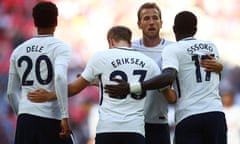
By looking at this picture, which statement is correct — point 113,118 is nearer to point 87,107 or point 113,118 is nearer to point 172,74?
point 172,74

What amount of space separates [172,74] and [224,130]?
0.62 metres

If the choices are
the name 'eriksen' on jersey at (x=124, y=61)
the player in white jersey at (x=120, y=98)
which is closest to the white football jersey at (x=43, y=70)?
the player in white jersey at (x=120, y=98)

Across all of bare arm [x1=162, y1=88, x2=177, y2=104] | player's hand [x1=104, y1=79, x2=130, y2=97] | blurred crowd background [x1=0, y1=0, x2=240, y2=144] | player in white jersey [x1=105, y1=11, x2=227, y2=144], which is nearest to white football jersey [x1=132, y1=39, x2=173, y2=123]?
bare arm [x1=162, y1=88, x2=177, y2=104]

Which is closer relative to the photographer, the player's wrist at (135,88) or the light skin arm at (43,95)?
the player's wrist at (135,88)

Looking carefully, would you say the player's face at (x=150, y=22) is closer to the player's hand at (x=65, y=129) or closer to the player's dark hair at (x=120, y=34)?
the player's dark hair at (x=120, y=34)

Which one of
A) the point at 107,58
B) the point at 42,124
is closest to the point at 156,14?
the point at 107,58

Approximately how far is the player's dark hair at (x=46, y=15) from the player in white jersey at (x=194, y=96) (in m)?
0.92

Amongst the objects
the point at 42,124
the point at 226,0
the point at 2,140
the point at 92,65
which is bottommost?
the point at 2,140

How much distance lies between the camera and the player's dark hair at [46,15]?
6016 mm

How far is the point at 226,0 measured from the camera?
11797 mm

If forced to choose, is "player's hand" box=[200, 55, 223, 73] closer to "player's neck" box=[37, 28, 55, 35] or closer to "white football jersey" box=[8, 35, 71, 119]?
"white football jersey" box=[8, 35, 71, 119]

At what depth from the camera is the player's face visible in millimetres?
6734

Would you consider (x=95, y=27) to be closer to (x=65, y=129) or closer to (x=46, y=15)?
(x=46, y=15)

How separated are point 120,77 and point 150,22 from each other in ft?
3.41
